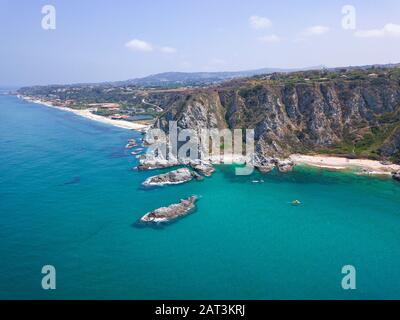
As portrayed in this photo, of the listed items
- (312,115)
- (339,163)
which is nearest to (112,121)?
(312,115)

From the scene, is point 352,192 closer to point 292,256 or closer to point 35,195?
point 292,256

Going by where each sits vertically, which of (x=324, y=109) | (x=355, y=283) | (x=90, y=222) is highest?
(x=324, y=109)

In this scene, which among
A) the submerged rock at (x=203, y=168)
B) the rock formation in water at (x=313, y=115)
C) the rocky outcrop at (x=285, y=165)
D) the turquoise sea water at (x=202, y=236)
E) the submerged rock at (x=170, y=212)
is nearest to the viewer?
the turquoise sea water at (x=202, y=236)

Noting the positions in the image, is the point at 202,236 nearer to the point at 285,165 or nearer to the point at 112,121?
the point at 285,165

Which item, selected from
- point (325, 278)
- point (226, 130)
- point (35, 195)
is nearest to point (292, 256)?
point (325, 278)

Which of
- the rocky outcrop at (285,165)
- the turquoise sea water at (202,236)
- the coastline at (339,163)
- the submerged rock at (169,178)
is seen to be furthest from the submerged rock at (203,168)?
the rocky outcrop at (285,165)

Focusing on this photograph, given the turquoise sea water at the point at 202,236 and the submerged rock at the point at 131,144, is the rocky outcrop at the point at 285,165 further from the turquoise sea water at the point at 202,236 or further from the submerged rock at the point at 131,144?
the submerged rock at the point at 131,144
